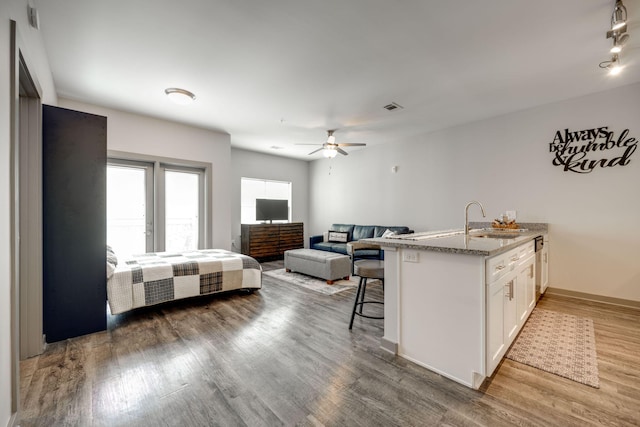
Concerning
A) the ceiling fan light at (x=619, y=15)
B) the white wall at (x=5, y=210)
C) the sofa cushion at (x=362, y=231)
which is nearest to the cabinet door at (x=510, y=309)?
the ceiling fan light at (x=619, y=15)

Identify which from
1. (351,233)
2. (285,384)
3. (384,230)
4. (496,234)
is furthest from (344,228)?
(285,384)

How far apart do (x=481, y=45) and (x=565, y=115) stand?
7.47ft

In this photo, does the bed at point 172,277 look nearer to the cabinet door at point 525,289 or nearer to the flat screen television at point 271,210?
the flat screen television at point 271,210

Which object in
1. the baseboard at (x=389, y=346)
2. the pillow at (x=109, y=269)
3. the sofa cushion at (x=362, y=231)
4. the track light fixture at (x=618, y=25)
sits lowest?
the baseboard at (x=389, y=346)

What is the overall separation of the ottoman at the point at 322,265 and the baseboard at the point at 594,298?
118 inches

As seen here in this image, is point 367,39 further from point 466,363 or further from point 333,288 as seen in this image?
point 333,288

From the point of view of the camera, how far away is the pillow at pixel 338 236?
6.09m

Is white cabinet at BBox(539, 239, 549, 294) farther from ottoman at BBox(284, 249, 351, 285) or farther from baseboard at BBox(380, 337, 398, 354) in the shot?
ottoman at BBox(284, 249, 351, 285)

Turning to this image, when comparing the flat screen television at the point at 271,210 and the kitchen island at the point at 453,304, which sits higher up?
the flat screen television at the point at 271,210

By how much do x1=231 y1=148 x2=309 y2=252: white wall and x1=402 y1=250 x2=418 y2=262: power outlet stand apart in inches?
196

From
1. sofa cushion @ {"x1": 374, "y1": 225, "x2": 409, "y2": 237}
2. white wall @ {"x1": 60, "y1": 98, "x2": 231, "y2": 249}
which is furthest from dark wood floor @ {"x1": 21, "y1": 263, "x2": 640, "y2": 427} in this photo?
sofa cushion @ {"x1": 374, "y1": 225, "x2": 409, "y2": 237}

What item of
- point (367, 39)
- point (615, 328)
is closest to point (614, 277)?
point (615, 328)

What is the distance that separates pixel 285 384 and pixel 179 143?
4.36 meters

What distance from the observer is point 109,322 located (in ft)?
9.44
